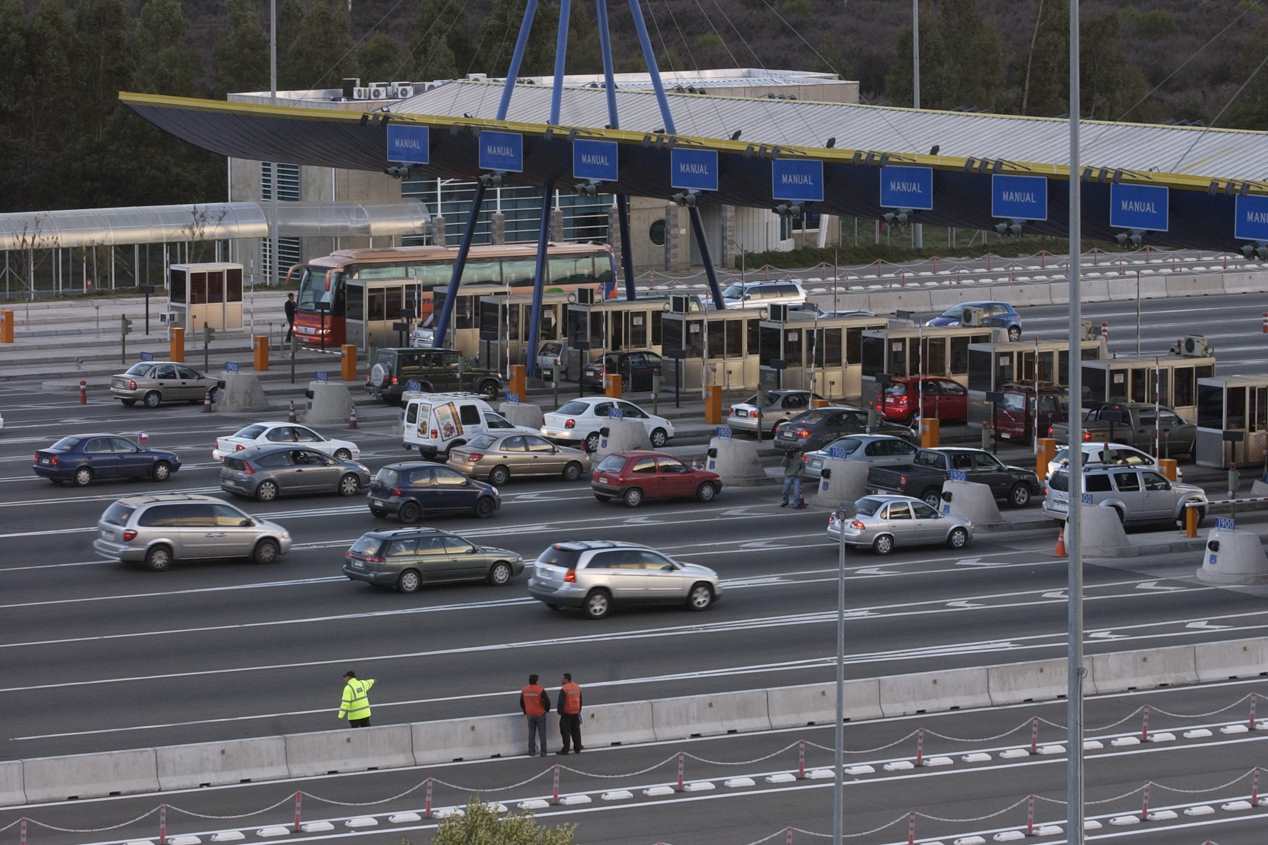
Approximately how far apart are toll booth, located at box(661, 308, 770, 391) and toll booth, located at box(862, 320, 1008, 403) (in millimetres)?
3573

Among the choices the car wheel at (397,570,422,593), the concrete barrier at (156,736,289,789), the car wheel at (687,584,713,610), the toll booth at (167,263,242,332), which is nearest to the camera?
the concrete barrier at (156,736,289,789)

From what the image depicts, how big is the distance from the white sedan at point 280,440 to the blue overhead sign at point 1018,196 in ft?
48.1

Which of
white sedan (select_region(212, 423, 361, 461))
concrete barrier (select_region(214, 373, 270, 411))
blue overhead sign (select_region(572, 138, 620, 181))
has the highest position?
blue overhead sign (select_region(572, 138, 620, 181))

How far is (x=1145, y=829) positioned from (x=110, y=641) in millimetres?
15920

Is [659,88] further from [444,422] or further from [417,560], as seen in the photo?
[417,560]

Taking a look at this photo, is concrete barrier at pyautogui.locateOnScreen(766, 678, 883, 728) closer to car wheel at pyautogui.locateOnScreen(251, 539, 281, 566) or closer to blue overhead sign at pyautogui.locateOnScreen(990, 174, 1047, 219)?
car wheel at pyautogui.locateOnScreen(251, 539, 281, 566)

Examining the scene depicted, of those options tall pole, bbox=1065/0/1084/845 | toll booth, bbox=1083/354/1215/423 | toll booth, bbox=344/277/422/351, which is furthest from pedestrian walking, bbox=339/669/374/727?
toll booth, bbox=344/277/422/351

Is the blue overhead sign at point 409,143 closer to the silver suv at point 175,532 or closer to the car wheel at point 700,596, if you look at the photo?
the silver suv at point 175,532

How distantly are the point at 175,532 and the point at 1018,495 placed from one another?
1703 cm

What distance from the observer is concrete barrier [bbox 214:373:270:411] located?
5597 centimetres

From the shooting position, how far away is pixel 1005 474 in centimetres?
4562

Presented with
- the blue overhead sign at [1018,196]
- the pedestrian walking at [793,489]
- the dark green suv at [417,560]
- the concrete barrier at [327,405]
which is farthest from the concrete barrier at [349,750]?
the concrete barrier at [327,405]

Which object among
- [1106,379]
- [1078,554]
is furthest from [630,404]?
[1078,554]

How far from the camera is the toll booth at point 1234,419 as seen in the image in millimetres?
48531
